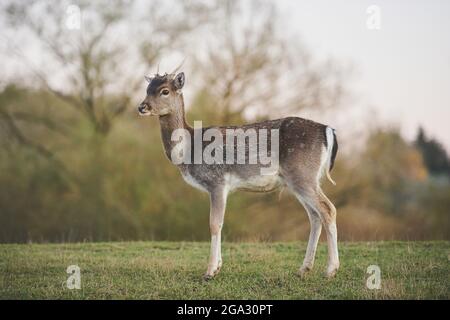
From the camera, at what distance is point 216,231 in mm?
8875

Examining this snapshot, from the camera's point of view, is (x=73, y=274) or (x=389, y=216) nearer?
(x=73, y=274)

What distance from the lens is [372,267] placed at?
938cm

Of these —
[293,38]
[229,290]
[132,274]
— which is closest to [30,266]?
[132,274]

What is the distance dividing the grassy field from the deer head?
2530mm

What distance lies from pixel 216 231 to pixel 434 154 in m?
54.6

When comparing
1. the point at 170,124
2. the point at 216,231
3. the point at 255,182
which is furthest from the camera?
the point at 170,124

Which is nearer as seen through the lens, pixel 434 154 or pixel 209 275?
pixel 209 275

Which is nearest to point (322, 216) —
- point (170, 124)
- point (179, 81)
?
point (170, 124)

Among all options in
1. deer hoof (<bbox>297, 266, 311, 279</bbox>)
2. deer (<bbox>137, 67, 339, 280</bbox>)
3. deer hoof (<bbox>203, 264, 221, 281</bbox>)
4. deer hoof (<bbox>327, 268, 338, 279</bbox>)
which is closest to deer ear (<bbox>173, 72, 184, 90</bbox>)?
deer (<bbox>137, 67, 339, 280</bbox>)

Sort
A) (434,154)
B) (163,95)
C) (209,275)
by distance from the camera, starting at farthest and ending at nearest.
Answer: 1. (434,154)
2. (163,95)
3. (209,275)

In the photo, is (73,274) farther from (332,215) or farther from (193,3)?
(193,3)

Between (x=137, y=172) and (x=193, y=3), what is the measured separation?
9.50 meters

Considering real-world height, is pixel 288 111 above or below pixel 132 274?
above

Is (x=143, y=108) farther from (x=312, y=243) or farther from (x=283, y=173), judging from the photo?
(x=312, y=243)
